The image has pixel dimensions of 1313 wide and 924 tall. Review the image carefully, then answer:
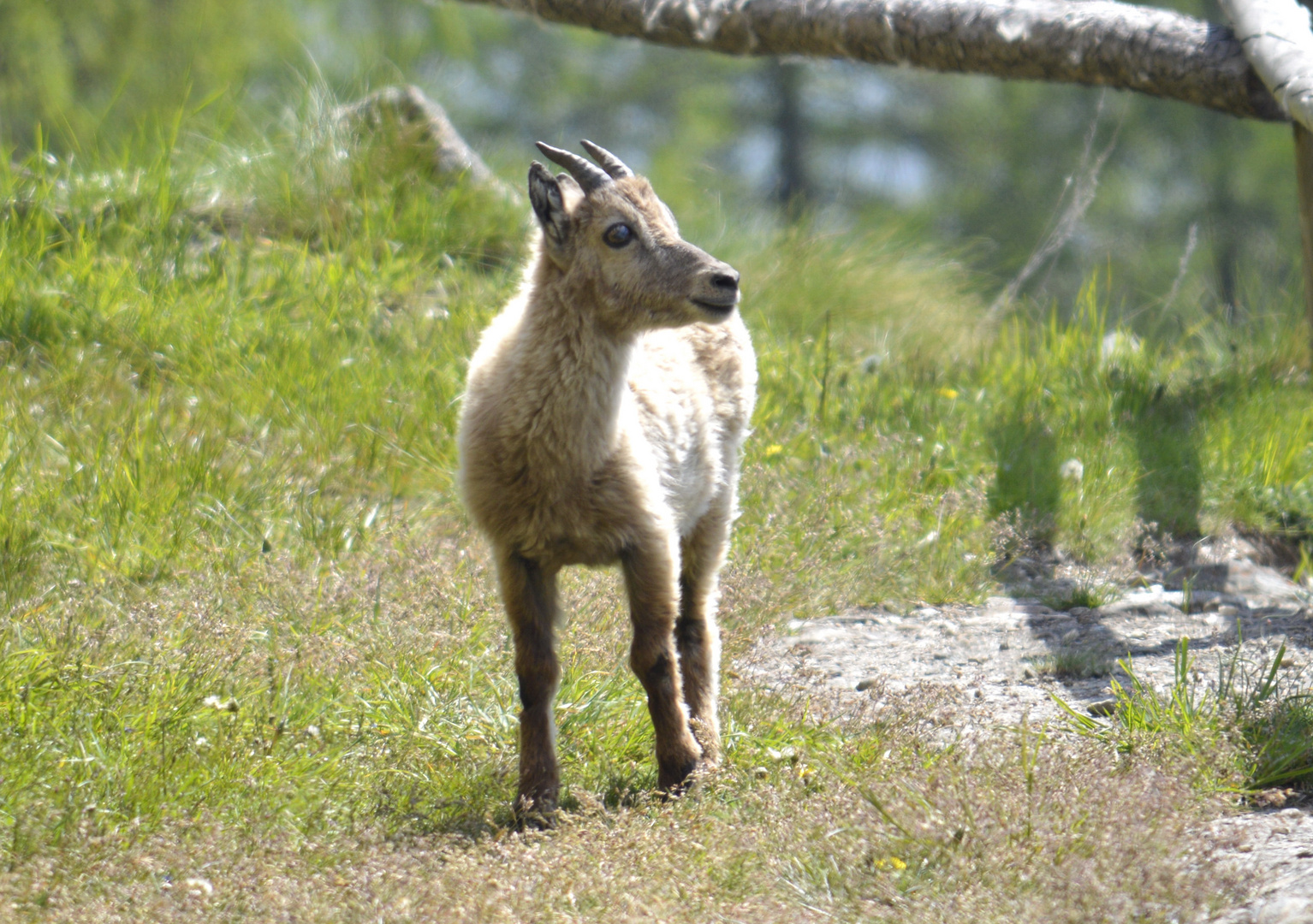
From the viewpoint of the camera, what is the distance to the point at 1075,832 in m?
3.11

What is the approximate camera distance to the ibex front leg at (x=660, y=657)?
154 inches

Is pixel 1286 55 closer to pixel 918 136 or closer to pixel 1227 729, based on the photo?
pixel 1227 729

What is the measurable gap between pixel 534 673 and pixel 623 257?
54.9 inches

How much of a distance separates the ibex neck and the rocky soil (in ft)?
4.17

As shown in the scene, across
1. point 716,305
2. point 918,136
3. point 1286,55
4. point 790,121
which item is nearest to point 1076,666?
point 716,305

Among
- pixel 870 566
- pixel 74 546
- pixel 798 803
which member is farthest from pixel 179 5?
pixel 798 803

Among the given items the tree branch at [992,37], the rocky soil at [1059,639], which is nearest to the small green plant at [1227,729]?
the rocky soil at [1059,639]

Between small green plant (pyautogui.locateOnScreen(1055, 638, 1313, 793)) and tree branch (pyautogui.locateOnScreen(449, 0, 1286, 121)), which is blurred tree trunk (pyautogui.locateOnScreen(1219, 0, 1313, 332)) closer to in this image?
tree branch (pyautogui.locateOnScreen(449, 0, 1286, 121))

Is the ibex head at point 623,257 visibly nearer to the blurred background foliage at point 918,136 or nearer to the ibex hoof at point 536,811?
the ibex hoof at point 536,811

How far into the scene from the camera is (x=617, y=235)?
4.04m

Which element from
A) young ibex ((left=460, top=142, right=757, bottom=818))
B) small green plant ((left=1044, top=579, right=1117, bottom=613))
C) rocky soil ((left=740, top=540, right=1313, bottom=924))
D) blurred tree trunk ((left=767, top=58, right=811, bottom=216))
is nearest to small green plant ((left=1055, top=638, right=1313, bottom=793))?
rocky soil ((left=740, top=540, right=1313, bottom=924))

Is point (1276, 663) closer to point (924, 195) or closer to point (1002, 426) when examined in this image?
point (1002, 426)

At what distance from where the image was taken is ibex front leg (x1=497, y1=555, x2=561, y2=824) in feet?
12.1

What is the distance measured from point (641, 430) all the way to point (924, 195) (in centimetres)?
1705
